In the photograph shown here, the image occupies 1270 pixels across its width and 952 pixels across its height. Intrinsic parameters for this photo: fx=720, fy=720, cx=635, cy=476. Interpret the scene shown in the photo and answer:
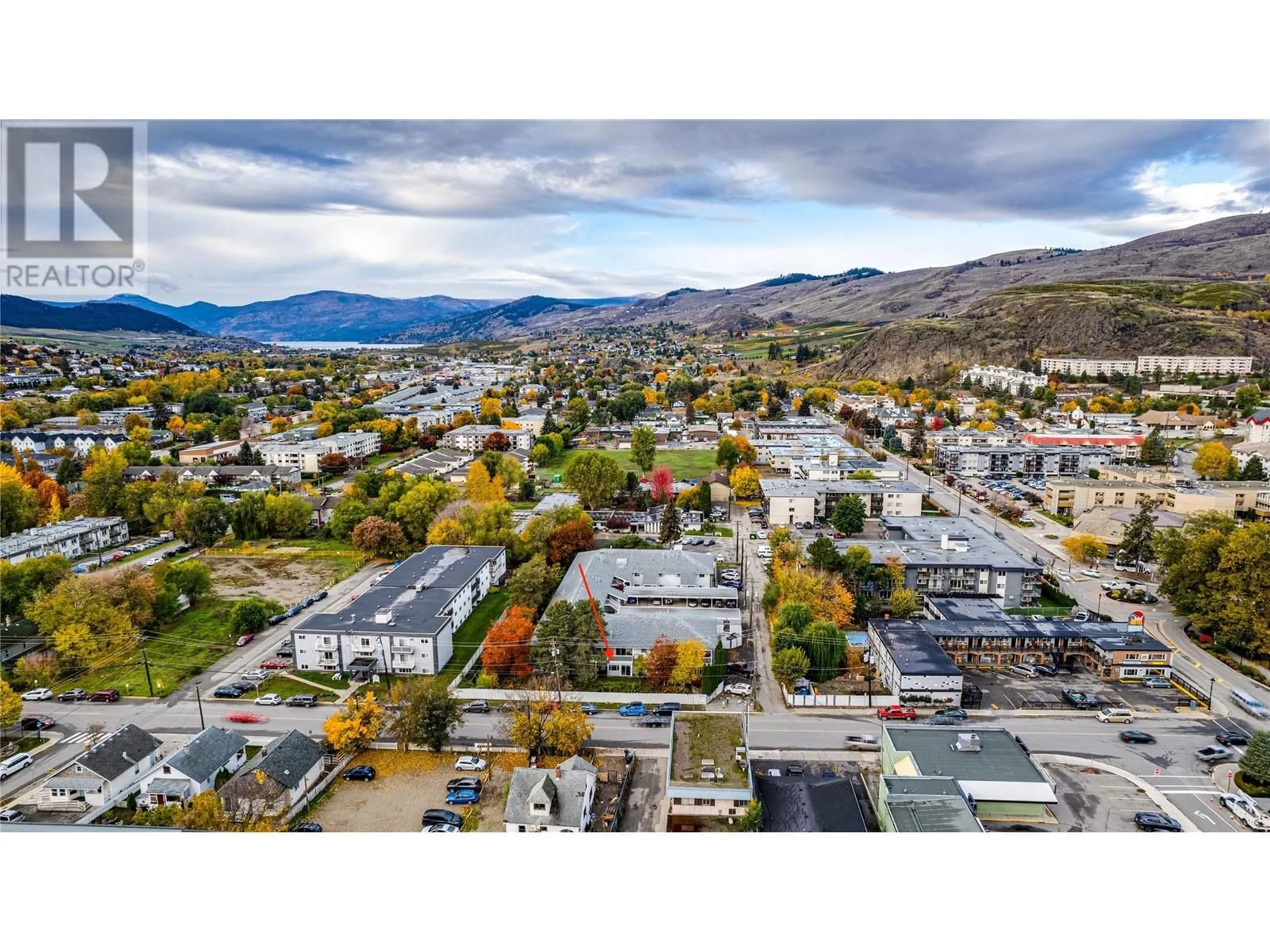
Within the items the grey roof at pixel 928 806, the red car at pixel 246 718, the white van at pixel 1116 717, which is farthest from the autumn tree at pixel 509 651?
the white van at pixel 1116 717

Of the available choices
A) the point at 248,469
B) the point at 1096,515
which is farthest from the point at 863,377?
the point at 248,469

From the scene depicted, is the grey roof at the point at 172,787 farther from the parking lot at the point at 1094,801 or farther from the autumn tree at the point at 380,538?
the parking lot at the point at 1094,801

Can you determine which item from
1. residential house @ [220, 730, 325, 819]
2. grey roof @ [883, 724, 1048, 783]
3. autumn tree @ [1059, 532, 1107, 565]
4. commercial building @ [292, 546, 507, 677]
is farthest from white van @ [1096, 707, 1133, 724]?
residential house @ [220, 730, 325, 819]

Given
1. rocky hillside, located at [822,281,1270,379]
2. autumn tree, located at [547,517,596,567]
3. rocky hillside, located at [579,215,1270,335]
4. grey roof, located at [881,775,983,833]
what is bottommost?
grey roof, located at [881,775,983,833]

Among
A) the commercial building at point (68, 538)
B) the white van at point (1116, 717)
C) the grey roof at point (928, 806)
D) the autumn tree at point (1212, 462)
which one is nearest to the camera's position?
the grey roof at point (928, 806)

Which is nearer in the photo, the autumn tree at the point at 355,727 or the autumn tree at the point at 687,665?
the autumn tree at the point at 355,727

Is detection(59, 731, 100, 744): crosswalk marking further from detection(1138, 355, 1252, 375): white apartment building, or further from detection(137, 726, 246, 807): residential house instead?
detection(1138, 355, 1252, 375): white apartment building
